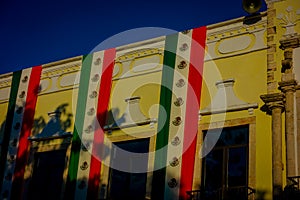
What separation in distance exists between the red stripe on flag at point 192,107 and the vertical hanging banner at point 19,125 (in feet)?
21.1

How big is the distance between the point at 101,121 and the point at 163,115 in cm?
246

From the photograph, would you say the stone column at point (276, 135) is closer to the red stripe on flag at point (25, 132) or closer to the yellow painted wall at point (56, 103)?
the yellow painted wall at point (56, 103)

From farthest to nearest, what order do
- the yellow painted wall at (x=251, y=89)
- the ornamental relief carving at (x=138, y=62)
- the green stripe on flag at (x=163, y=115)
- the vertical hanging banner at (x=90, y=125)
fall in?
the ornamental relief carving at (x=138, y=62)
the vertical hanging banner at (x=90, y=125)
the green stripe on flag at (x=163, y=115)
the yellow painted wall at (x=251, y=89)

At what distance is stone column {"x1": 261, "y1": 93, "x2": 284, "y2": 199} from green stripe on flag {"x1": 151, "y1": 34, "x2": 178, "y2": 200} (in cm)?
342

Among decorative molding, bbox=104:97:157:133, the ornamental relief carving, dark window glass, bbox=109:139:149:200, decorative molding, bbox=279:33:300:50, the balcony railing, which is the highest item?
the ornamental relief carving

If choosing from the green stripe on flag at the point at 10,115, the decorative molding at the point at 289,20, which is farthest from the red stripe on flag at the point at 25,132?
the decorative molding at the point at 289,20

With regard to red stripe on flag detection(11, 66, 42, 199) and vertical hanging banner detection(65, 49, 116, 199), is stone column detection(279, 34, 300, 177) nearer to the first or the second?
vertical hanging banner detection(65, 49, 116, 199)

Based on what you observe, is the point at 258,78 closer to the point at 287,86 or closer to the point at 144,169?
the point at 287,86

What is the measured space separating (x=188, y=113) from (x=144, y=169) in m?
2.24

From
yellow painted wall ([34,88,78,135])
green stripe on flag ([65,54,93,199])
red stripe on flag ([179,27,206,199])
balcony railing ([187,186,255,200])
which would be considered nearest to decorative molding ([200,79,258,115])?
red stripe on flag ([179,27,206,199])

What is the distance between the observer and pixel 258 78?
15.0 m

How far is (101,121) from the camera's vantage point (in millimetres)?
17500

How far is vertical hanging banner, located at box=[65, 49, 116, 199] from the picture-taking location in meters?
16.8

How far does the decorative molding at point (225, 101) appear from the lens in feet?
49.2
